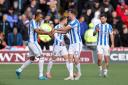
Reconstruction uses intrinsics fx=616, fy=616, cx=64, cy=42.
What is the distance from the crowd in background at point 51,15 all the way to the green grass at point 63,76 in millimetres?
1981

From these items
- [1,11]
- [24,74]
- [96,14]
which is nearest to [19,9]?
[1,11]

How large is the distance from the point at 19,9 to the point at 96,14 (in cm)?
346

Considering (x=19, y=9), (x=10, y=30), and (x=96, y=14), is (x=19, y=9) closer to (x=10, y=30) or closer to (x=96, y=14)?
(x=10, y=30)

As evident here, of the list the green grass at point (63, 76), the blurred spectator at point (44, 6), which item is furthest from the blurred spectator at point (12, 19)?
the green grass at point (63, 76)

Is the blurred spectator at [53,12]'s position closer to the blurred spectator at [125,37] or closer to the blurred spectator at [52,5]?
Answer: the blurred spectator at [52,5]

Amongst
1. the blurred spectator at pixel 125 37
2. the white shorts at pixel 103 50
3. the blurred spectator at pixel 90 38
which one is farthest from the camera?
the blurred spectator at pixel 125 37

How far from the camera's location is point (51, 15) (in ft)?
86.6

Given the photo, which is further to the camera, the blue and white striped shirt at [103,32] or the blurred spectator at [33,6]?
the blurred spectator at [33,6]

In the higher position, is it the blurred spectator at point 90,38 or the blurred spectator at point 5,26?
the blurred spectator at point 5,26

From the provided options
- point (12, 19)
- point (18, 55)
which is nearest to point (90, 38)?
point (18, 55)

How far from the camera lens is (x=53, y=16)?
1037 inches

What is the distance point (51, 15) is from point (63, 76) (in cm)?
722

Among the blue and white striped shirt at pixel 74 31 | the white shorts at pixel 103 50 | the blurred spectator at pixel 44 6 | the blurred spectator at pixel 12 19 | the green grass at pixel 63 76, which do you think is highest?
the blurred spectator at pixel 44 6

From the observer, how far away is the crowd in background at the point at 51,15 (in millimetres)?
26031
